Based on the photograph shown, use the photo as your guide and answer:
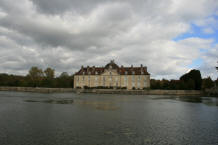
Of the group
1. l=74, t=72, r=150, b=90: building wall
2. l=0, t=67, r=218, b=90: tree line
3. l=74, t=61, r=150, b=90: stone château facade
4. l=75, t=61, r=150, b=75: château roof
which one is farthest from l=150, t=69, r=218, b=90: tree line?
l=75, t=61, r=150, b=75: château roof

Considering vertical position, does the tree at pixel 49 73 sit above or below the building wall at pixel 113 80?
above

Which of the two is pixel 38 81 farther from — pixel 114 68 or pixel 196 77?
pixel 196 77

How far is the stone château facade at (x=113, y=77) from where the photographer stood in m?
67.7

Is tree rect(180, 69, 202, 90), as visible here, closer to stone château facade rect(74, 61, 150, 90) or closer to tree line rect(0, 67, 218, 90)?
tree line rect(0, 67, 218, 90)

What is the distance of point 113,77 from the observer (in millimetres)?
69500

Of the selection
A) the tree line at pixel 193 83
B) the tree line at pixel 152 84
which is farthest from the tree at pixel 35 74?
the tree line at pixel 193 83

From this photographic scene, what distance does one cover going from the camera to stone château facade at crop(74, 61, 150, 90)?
67688 mm

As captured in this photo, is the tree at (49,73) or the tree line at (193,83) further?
the tree at (49,73)

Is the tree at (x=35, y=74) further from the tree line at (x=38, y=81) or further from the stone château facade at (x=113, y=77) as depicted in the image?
the stone château facade at (x=113, y=77)

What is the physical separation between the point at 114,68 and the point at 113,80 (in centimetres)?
482

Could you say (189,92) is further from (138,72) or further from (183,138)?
(183,138)

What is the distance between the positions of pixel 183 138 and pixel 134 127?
2.98 meters

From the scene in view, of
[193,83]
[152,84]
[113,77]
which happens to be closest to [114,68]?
[113,77]

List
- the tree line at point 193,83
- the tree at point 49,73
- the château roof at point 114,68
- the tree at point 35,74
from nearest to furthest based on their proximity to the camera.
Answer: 1. the tree line at point 193,83
2. the château roof at point 114,68
3. the tree at point 35,74
4. the tree at point 49,73
